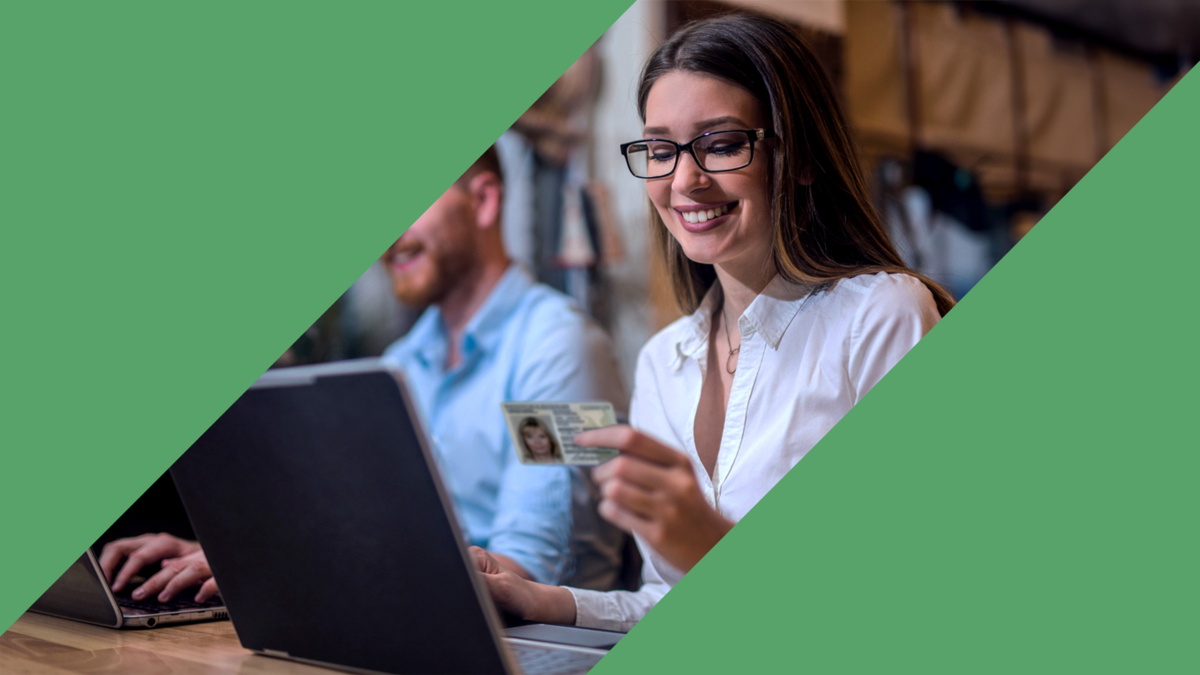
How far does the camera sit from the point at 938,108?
2.00 metres

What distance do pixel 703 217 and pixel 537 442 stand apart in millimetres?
433

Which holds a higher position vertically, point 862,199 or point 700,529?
point 862,199

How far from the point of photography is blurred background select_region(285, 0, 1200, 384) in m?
1.75

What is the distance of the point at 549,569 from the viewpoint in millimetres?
1854

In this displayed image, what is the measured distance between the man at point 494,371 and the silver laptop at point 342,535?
1.86ft

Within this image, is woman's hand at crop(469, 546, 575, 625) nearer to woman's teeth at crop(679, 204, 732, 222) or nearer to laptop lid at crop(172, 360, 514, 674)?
laptop lid at crop(172, 360, 514, 674)

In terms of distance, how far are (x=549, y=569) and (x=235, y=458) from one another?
2.86ft

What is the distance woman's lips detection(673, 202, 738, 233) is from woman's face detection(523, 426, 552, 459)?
389mm

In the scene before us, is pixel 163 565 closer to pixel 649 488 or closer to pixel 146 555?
pixel 146 555

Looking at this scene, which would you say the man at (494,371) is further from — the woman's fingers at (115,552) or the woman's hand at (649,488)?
the woman's hand at (649,488)

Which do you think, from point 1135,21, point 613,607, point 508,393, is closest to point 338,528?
point 613,607

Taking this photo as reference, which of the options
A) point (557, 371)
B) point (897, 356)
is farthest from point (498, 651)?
point (557, 371)

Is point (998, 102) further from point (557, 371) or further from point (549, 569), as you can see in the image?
point (549, 569)

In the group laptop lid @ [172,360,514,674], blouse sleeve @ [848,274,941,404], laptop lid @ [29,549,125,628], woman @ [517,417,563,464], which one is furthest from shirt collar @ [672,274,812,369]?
laptop lid @ [29,549,125,628]
